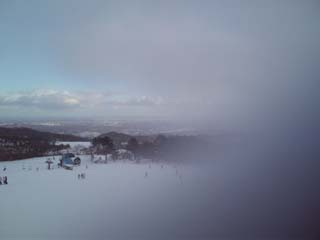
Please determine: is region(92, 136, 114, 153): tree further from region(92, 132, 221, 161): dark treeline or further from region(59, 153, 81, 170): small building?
region(59, 153, 81, 170): small building

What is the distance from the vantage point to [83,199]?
2.40 m

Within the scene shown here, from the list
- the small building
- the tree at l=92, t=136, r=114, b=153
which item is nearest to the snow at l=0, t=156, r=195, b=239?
the small building

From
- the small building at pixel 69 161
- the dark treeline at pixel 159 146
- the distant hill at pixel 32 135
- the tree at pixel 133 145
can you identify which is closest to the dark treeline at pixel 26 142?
the distant hill at pixel 32 135

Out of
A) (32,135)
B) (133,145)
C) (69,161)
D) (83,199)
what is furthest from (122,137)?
(32,135)

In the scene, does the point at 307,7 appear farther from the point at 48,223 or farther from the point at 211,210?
the point at 48,223

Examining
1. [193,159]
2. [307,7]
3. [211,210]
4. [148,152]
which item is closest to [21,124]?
[148,152]

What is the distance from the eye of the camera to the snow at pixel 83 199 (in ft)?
7.29

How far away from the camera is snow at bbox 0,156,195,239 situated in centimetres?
222

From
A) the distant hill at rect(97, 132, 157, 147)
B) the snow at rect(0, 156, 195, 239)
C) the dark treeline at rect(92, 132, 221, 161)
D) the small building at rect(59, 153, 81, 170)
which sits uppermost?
the distant hill at rect(97, 132, 157, 147)

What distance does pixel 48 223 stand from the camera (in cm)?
223

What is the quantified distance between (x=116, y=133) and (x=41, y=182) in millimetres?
1010

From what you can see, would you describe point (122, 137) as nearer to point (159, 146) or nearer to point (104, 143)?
point (104, 143)

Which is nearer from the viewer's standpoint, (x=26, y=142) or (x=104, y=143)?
(x=26, y=142)

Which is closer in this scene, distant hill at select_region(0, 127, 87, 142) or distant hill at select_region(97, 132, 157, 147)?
distant hill at select_region(0, 127, 87, 142)
